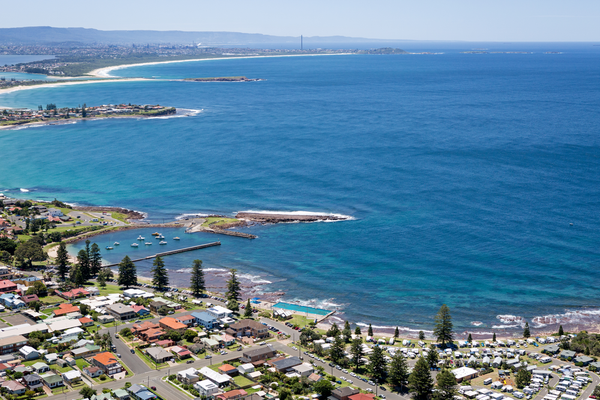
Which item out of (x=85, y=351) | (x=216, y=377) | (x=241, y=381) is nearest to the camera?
(x=216, y=377)

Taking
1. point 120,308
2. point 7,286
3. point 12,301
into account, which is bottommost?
point 120,308

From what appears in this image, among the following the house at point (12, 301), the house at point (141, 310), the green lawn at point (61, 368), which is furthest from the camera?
the house at point (12, 301)

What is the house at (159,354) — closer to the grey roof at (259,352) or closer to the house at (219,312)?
the grey roof at (259,352)

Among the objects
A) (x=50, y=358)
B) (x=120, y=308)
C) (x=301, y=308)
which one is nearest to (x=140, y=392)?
(x=50, y=358)

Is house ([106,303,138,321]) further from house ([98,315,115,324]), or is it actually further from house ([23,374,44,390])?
house ([23,374,44,390])

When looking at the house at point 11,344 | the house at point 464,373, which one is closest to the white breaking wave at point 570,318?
the house at point 464,373

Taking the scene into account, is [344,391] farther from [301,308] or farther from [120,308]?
[120,308]
